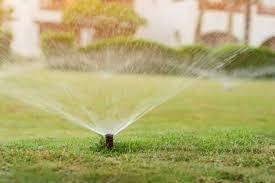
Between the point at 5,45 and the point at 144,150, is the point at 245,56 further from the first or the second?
the point at 144,150

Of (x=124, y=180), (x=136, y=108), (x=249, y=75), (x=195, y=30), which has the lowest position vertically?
(x=124, y=180)

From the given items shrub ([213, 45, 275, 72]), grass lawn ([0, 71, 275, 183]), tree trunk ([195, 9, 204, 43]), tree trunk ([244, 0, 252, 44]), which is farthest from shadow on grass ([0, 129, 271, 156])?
tree trunk ([195, 9, 204, 43])

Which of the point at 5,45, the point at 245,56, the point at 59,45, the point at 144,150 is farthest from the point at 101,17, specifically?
the point at 144,150

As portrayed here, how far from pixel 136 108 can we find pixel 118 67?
12.3m

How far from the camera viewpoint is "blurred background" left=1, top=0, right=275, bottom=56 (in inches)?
1335

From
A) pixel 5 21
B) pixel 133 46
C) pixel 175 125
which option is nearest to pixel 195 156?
pixel 175 125

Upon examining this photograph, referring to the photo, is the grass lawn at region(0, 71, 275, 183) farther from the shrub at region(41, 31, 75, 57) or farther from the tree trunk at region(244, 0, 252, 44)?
the tree trunk at region(244, 0, 252, 44)

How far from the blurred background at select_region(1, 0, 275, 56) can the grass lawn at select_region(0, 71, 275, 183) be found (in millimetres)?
20244

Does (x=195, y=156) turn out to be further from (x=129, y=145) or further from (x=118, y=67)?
(x=118, y=67)

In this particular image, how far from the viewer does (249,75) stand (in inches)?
989

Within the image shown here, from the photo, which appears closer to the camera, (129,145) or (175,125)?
(129,145)

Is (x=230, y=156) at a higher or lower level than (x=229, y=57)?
lower

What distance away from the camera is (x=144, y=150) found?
792 cm

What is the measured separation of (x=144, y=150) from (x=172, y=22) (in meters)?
27.9
